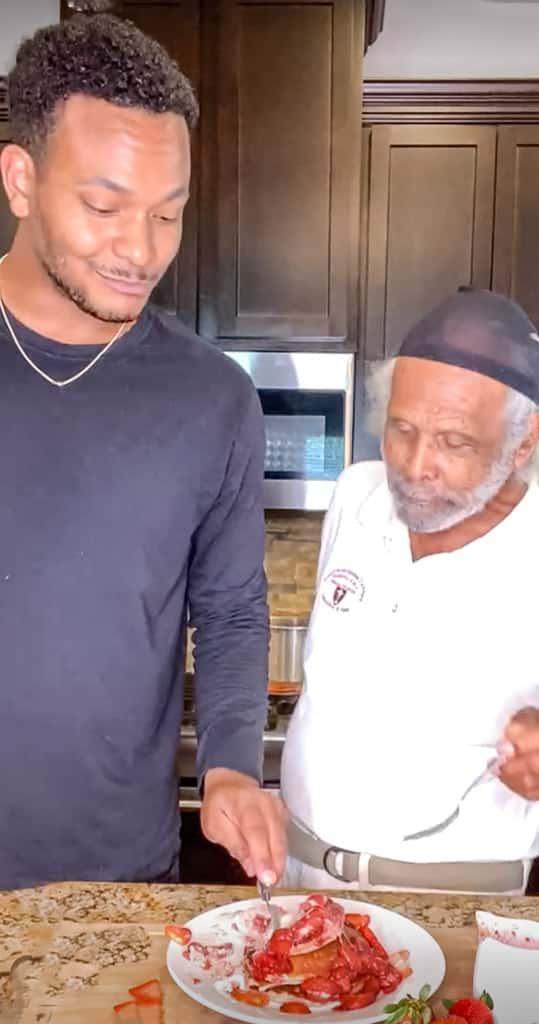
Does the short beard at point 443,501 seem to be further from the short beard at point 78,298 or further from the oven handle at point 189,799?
the oven handle at point 189,799

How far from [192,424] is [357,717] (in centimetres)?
45

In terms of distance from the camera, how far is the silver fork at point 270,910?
968 millimetres

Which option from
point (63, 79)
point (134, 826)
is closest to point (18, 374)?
point (63, 79)

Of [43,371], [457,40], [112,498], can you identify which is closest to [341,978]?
[112,498]

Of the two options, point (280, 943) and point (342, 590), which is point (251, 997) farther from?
point (342, 590)

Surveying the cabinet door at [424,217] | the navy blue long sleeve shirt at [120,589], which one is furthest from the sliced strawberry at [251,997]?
the cabinet door at [424,217]

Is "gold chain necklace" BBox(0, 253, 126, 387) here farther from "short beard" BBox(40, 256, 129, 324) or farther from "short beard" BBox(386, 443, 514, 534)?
"short beard" BBox(386, 443, 514, 534)

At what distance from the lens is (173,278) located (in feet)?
8.74

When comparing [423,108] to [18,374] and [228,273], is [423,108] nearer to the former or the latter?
[228,273]

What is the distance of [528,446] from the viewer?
142 centimetres

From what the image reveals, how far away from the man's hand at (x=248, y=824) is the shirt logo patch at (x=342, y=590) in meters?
0.39

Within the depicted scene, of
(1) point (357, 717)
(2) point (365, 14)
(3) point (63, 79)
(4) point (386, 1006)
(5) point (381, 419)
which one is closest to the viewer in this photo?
(4) point (386, 1006)

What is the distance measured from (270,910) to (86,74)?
0.80 metres

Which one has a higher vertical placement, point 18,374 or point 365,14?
point 365,14
